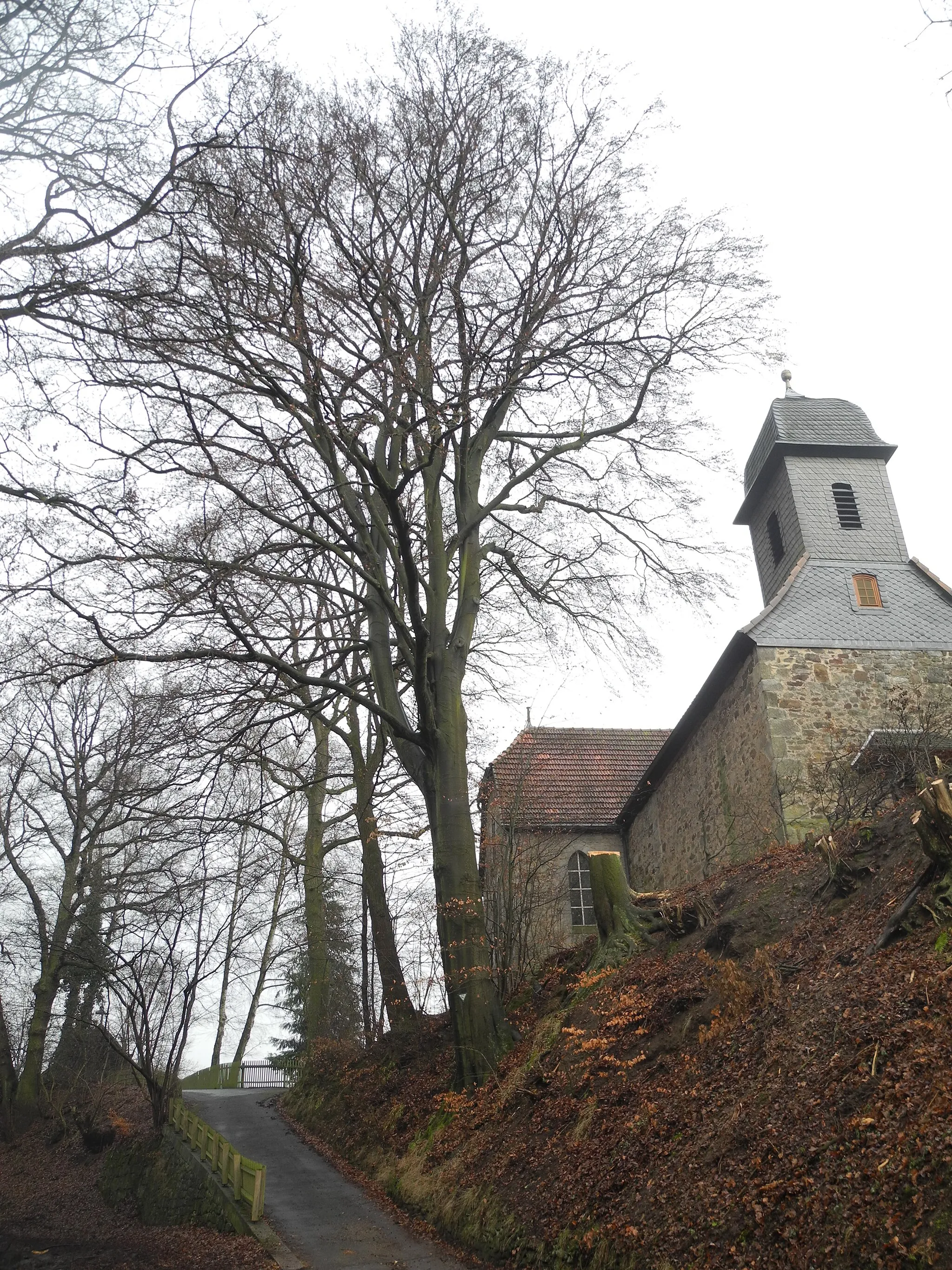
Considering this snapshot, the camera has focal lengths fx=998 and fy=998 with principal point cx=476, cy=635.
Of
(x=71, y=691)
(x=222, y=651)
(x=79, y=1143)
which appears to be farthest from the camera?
(x=71, y=691)

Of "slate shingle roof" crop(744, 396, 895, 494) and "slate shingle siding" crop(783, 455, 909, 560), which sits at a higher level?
"slate shingle roof" crop(744, 396, 895, 494)

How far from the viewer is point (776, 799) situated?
14484 millimetres

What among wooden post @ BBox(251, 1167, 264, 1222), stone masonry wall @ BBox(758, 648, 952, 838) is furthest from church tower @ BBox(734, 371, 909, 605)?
wooden post @ BBox(251, 1167, 264, 1222)

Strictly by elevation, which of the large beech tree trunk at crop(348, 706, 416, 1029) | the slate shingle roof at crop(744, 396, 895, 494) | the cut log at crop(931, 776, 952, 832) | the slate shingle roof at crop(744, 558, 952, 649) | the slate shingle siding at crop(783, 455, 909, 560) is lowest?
the cut log at crop(931, 776, 952, 832)

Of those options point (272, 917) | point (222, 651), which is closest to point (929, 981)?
point (222, 651)

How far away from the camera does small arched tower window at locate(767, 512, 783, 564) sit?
2014 centimetres

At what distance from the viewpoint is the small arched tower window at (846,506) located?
1880cm

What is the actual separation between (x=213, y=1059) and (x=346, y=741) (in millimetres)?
20626

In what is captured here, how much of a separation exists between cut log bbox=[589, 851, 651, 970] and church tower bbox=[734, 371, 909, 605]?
361 inches

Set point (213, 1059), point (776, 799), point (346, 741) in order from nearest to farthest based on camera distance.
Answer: point (776, 799) → point (346, 741) → point (213, 1059)

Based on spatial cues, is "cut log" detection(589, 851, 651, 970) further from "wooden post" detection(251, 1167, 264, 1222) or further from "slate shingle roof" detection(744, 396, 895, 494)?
"slate shingle roof" detection(744, 396, 895, 494)

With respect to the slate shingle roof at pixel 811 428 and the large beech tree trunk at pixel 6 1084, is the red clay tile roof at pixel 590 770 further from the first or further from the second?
the large beech tree trunk at pixel 6 1084

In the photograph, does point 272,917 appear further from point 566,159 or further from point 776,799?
point 566,159

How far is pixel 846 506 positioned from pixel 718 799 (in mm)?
6316
